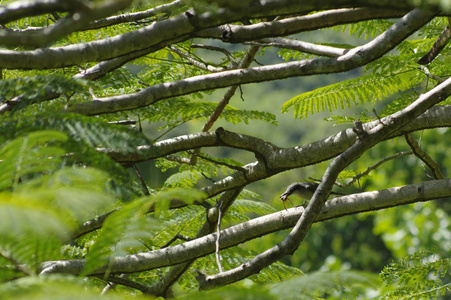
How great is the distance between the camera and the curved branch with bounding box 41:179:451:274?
3.17 meters

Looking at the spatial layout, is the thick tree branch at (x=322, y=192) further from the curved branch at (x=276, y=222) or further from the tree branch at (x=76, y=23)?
the tree branch at (x=76, y=23)

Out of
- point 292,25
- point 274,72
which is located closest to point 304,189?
point 274,72

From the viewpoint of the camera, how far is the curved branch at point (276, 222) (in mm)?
3166

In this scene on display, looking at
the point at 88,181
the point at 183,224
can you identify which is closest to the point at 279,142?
the point at 183,224

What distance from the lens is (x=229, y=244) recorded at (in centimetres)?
338

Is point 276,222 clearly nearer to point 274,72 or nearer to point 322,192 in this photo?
point 322,192

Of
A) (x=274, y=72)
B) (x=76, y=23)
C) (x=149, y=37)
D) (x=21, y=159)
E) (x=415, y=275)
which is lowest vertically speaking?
(x=21, y=159)

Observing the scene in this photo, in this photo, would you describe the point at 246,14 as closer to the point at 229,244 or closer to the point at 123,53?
the point at 123,53

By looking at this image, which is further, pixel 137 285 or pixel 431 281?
pixel 431 281

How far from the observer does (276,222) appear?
11.0ft

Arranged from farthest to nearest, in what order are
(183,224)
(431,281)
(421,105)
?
(183,224) → (431,281) → (421,105)

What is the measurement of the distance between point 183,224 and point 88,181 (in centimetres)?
325

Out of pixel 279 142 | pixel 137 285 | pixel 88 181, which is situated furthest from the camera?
pixel 279 142

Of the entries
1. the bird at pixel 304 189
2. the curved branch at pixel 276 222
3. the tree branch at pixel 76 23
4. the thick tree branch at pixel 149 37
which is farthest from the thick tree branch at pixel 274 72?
the bird at pixel 304 189
